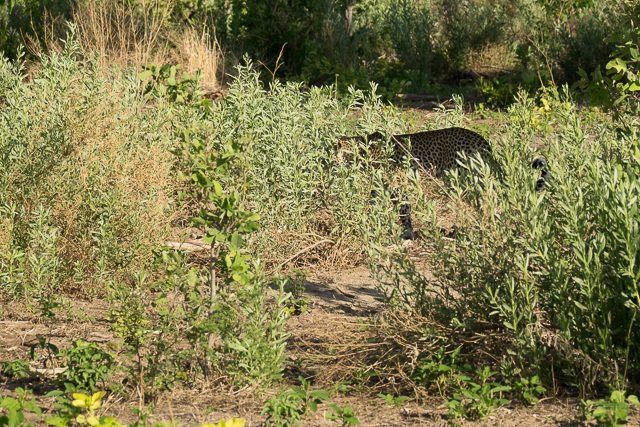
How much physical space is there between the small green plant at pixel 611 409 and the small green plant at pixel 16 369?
7.78 feet

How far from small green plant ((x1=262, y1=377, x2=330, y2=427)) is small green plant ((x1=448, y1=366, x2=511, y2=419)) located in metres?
0.50

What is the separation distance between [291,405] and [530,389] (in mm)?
968

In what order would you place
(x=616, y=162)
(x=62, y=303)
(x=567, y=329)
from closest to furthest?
(x=567, y=329)
(x=616, y=162)
(x=62, y=303)

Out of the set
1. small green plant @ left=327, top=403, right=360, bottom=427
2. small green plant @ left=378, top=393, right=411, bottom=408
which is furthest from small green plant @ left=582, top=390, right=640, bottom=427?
small green plant @ left=327, top=403, right=360, bottom=427

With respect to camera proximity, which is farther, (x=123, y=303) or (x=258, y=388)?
(x=123, y=303)

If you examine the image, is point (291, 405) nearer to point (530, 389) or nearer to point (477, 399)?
point (477, 399)

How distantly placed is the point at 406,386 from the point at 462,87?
32.6 feet

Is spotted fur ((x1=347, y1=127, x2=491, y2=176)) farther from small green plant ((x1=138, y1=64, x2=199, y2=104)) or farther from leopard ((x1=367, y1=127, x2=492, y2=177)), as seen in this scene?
small green plant ((x1=138, y1=64, x2=199, y2=104))

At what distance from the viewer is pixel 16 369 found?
16.3 feet

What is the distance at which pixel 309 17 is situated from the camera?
15422mm

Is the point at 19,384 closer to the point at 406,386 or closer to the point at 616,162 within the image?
the point at 406,386

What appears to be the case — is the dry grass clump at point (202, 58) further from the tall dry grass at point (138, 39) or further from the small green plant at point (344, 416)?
the small green plant at point (344, 416)

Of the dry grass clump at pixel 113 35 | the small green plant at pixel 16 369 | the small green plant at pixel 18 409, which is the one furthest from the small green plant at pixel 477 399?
the dry grass clump at pixel 113 35

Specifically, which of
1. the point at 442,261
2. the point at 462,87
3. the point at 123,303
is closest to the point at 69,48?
the point at 123,303
